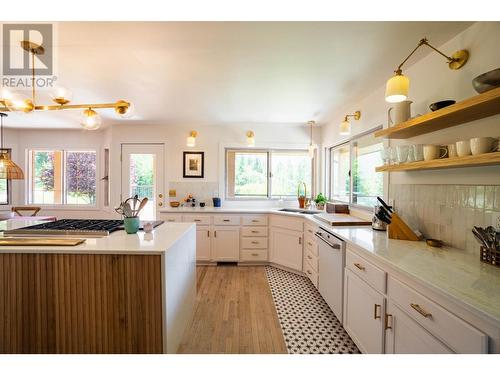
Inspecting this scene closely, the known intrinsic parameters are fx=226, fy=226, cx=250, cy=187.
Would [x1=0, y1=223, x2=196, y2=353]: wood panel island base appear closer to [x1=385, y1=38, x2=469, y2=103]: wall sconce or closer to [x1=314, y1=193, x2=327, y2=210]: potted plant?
[x1=385, y1=38, x2=469, y2=103]: wall sconce

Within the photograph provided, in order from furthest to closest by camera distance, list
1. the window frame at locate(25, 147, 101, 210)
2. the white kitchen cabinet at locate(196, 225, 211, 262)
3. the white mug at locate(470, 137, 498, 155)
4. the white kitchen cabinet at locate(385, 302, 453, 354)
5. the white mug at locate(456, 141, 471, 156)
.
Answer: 1. the window frame at locate(25, 147, 101, 210)
2. the white kitchen cabinet at locate(196, 225, 211, 262)
3. the white mug at locate(456, 141, 471, 156)
4. the white mug at locate(470, 137, 498, 155)
5. the white kitchen cabinet at locate(385, 302, 453, 354)

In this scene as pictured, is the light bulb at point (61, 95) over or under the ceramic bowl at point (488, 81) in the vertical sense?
over

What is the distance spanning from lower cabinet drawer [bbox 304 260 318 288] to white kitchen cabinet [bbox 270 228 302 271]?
12 centimetres

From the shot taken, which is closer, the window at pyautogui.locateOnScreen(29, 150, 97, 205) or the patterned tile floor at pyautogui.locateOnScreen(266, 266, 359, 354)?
the patterned tile floor at pyautogui.locateOnScreen(266, 266, 359, 354)

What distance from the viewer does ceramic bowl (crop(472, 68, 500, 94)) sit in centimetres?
110

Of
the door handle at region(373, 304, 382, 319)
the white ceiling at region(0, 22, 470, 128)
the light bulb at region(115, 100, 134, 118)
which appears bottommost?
the door handle at region(373, 304, 382, 319)

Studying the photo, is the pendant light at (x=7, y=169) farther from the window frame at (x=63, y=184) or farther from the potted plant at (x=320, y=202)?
the potted plant at (x=320, y=202)

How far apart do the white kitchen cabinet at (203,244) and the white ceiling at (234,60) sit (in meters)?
1.80

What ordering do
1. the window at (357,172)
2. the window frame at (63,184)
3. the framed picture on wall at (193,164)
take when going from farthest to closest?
the window frame at (63,184) < the framed picture on wall at (193,164) < the window at (357,172)

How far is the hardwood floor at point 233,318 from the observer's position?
176cm

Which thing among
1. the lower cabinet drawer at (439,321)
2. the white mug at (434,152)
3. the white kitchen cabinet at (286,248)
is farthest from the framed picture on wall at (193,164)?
the lower cabinet drawer at (439,321)

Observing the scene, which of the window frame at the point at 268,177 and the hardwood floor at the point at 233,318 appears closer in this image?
the hardwood floor at the point at 233,318

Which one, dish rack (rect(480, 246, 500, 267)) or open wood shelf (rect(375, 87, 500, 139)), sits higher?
open wood shelf (rect(375, 87, 500, 139))

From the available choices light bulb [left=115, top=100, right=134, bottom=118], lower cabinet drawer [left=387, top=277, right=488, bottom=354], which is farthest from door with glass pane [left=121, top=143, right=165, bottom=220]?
lower cabinet drawer [left=387, top=277, right=488, bottom=354]
